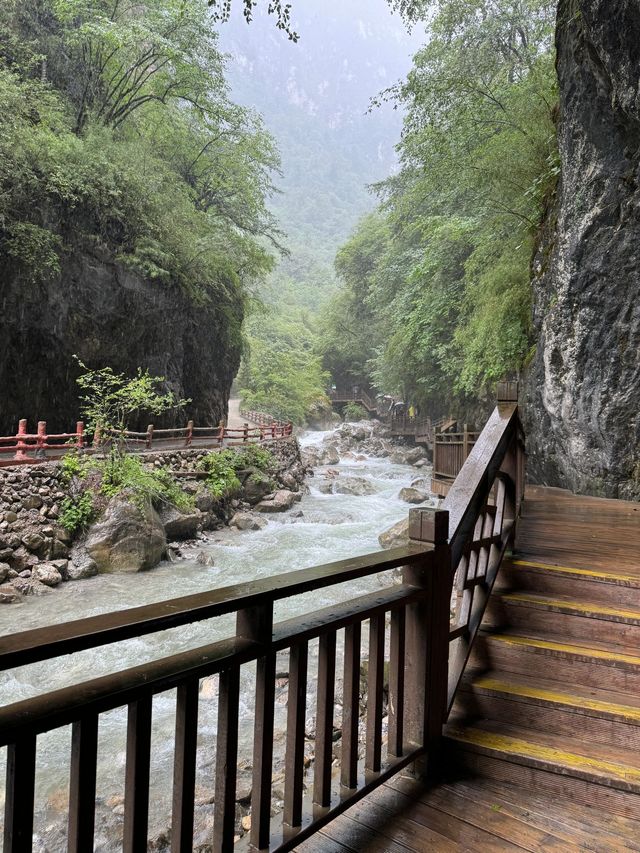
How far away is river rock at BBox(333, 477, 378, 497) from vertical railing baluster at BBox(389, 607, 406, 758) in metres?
14.7

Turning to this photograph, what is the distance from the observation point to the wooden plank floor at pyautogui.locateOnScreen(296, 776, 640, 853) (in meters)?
1.79

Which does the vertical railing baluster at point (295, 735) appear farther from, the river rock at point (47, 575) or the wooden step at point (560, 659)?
the river rock at point (47, 575)

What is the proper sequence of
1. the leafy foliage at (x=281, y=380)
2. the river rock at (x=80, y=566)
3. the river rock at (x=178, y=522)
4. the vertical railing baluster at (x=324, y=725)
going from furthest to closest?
the leafy foliage at (x=281, y=380) < the river rock at (x=178, y=522) < the river rock at (x=80, y=566) < the vertical railing baluster at (x=324, y=725)

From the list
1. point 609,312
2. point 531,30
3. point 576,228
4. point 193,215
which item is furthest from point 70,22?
point 609,312

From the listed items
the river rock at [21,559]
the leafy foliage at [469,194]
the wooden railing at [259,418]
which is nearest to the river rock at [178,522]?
the river rock at [21,559]

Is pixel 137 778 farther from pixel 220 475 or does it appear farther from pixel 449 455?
pixel 220 475

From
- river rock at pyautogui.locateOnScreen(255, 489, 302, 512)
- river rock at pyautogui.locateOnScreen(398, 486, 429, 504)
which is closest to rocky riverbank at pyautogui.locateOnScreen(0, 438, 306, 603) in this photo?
river rock at pyautogui.locateOnScreen(255, 489, 302, 512)

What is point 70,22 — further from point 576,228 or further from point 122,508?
point 576,228

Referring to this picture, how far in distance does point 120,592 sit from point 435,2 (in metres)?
18.1

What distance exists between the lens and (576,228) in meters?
6.57

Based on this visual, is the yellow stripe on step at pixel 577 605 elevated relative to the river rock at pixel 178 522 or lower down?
elevated

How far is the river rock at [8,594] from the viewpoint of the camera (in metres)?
7.30

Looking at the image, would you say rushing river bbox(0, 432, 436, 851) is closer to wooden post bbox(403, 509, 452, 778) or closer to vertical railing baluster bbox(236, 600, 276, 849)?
wooden post bbox(403, 509, 452, 778)

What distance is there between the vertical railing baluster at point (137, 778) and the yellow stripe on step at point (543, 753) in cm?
159
